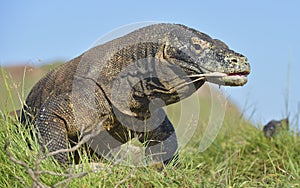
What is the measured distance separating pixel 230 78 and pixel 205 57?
25cm

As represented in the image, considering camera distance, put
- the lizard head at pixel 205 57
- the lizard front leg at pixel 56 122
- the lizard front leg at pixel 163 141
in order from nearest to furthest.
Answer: the lizard head at pixel 205 57 → the lizard front leg at pixel 56 122 → the lizard front leg at pixel 163 141

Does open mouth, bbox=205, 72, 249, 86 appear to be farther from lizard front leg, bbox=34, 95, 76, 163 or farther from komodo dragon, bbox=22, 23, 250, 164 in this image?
lizard front leg, bbox=34, 95, 76, 163

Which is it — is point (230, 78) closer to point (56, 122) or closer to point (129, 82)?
point (129, 82)

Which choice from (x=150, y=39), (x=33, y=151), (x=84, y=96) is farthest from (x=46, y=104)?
(x=150, y=39)

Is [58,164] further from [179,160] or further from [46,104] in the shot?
[179,160]

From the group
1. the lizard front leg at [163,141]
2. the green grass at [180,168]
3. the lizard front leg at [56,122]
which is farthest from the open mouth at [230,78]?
the lizard front leg at [56,122]

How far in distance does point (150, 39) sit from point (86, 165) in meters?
1.14

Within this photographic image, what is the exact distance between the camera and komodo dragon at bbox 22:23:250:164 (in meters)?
4.49

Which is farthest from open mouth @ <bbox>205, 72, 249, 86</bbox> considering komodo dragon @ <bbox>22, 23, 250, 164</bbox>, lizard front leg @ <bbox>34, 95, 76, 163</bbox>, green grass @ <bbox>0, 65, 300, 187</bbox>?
lizard front leg @ <bbox>34, 95, 76, 163</bbox>

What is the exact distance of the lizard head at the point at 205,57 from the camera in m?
4.39

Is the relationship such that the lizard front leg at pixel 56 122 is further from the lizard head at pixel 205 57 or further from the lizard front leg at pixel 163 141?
the lizard head at pixel 205 57

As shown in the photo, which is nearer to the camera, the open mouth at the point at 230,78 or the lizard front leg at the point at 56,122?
the open mouth at the point at 230,78

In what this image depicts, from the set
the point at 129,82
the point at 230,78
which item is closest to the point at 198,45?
the point at 230,78

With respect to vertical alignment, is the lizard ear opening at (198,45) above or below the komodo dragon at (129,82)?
above
